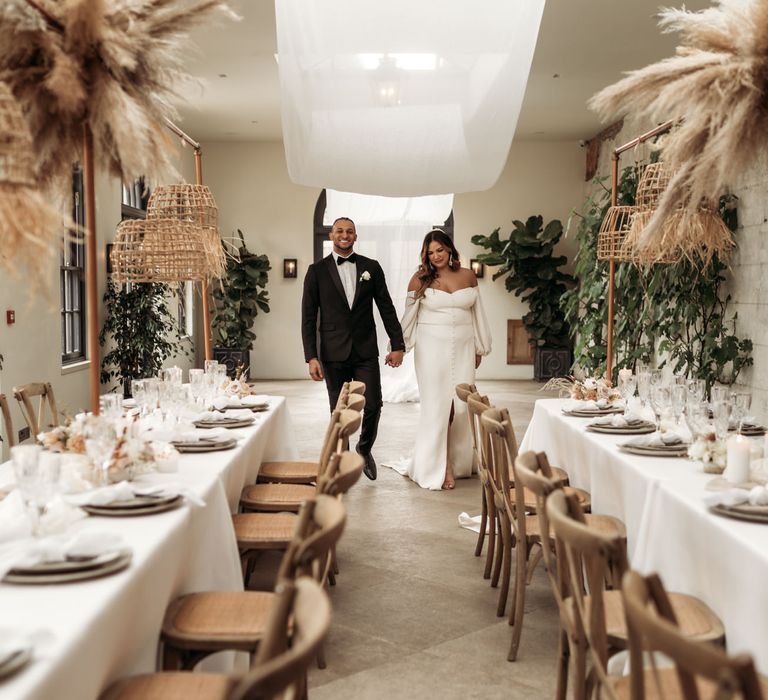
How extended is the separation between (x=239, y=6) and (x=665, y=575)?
611 cm

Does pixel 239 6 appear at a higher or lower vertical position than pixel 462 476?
higher

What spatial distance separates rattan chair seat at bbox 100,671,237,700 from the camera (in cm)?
202

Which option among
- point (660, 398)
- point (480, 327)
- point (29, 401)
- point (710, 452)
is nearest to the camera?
point (710, 452)

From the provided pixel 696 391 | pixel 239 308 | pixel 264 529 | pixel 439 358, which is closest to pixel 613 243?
pixel 439 358

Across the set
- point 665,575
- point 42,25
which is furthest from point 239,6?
point 665,575

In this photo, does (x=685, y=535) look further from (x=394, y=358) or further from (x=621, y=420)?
(x=394, y=358)

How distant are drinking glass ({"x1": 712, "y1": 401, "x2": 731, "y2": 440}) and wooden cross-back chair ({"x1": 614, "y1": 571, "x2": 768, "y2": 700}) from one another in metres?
1.45

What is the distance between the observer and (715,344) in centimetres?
750

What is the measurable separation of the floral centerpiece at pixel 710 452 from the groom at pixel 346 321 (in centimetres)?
334

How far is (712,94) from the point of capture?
3.12 m

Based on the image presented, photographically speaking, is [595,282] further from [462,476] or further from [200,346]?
[200,346]

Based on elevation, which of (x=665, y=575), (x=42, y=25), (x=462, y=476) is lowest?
(x=462, y=476)

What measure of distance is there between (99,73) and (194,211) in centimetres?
218

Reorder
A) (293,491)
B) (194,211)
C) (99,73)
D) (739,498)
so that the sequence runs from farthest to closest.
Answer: (194,211)
(293,491)
(99,73)
(739,498)
